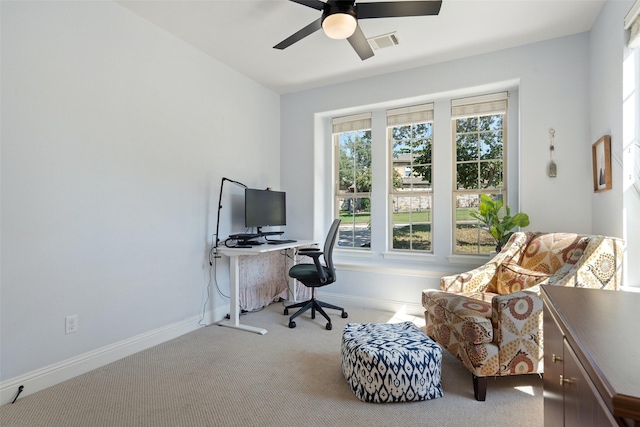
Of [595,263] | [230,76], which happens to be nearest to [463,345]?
[595,263]

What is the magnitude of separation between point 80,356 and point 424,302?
251 cm

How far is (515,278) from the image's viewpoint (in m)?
2.49

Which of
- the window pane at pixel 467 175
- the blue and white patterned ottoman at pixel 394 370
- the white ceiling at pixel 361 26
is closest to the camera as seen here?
the blue and white patterned ottoman at pixel 394 370

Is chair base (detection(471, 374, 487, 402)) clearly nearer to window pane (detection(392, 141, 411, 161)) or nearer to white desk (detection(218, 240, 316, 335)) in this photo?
white desk (detection(218, 240, 316, 335))

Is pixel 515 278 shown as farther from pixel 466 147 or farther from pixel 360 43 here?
pixel 360 43

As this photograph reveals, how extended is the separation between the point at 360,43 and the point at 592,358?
244cm

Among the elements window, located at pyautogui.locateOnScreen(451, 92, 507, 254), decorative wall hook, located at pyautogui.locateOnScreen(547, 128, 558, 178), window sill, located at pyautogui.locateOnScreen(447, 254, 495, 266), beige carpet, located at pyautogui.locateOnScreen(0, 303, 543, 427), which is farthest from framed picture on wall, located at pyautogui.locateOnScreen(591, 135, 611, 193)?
beige carpet, located at pyautogui.locateOnScreen(0, 303, 543, 427)

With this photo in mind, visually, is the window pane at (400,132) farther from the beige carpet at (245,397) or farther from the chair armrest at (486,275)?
the beige carpet at (245,397)

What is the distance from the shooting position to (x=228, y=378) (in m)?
2.16

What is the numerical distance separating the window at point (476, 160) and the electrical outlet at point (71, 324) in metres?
3.55

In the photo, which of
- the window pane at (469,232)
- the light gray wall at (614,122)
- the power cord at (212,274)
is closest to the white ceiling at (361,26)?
the light gray wall at (614,122)

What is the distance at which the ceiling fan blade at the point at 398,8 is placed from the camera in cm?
190

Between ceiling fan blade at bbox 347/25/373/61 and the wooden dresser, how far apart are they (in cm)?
204

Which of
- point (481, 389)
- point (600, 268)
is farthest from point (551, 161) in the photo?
point (481, 389)
